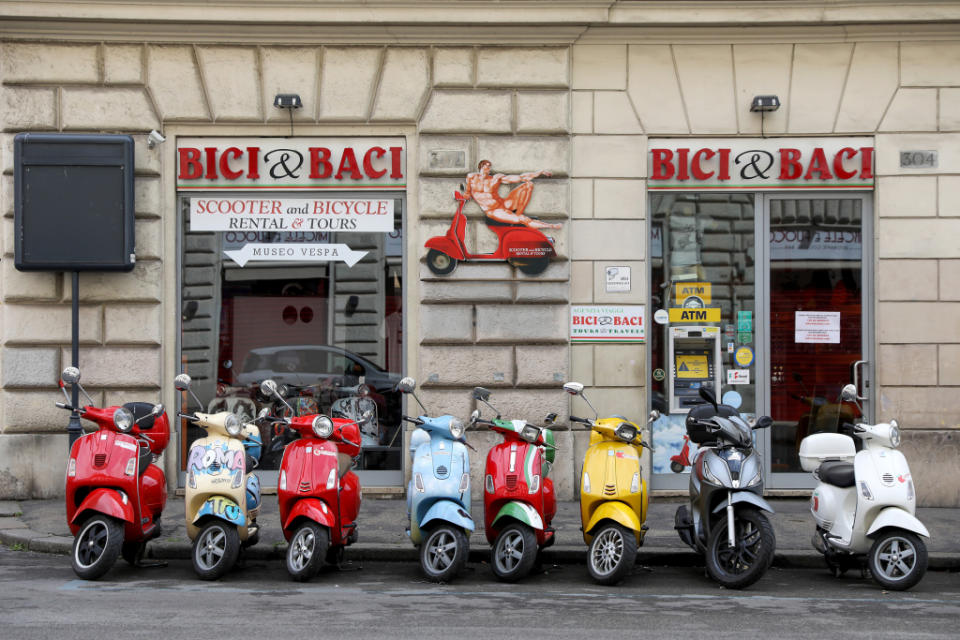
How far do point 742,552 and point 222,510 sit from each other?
3485 millimetres

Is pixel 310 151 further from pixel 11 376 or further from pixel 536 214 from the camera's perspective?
pixel 11 376

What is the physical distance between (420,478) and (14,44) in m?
6.42

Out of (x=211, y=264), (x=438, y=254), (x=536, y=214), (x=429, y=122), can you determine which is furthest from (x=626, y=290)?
(x=211, y=264)

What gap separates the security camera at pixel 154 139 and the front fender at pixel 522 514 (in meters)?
5.45

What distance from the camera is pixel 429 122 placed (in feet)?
34.7

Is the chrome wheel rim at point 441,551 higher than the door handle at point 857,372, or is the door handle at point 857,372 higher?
the door handle at point 857,372

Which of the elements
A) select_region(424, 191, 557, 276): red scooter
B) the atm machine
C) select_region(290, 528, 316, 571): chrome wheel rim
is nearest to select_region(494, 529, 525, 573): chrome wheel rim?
select_region(290, 528, 316, 571): chrome wheel rim

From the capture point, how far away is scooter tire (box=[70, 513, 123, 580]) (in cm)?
708

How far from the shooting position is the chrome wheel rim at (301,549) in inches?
281

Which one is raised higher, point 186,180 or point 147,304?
point 186,180

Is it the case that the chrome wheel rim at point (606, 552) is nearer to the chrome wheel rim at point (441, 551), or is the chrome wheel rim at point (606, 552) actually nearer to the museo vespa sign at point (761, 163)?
the chrome wheel rim at point (441, 551)

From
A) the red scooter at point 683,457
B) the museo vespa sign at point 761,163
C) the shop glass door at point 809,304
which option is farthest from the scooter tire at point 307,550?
the shop glass door at point 809,304

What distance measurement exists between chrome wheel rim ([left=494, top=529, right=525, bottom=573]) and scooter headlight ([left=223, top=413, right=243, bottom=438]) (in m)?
2.00

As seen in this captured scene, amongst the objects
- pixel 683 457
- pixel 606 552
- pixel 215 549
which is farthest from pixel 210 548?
pixel 683 457
